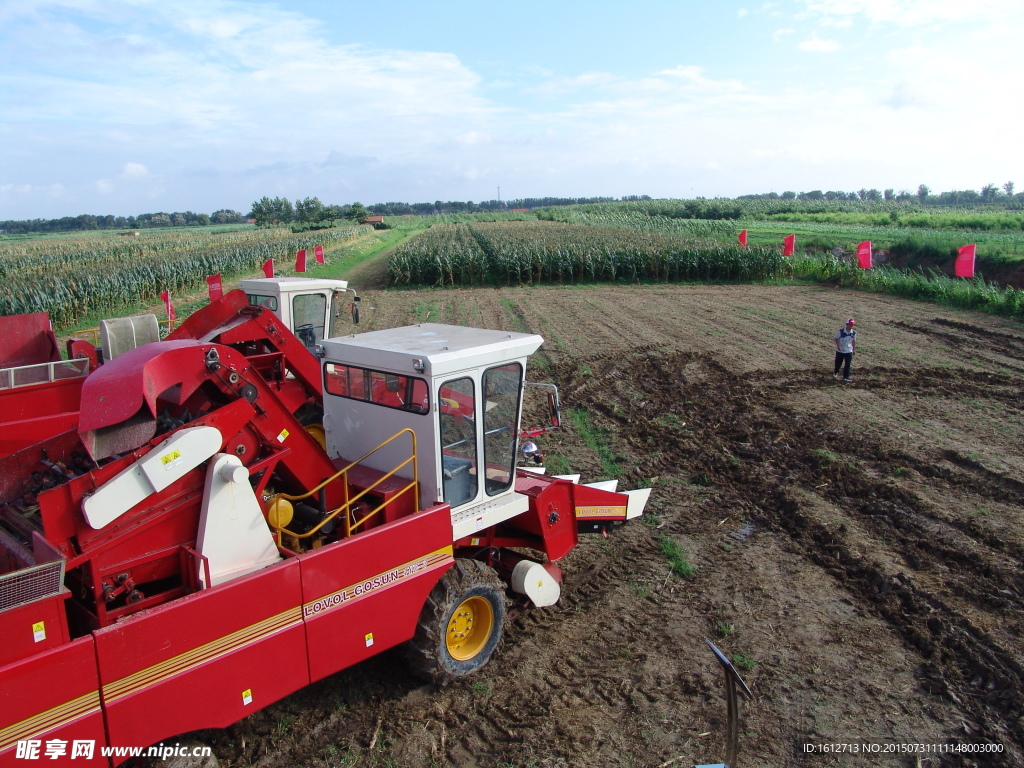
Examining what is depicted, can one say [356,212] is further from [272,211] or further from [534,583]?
[534,583]

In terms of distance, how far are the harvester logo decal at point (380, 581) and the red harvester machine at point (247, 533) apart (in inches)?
0.6

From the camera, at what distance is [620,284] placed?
2977cm

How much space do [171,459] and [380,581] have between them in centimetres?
159

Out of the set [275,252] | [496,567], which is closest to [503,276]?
[275,252]

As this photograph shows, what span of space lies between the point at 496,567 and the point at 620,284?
24485mm

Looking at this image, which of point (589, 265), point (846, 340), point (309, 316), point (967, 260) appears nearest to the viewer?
point (309, 316)

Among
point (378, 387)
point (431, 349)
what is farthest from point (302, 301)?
point (431, 349)

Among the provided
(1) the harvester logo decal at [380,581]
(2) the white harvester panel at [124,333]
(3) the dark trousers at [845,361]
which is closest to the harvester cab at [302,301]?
(2) the white harvester panel at [124,333]

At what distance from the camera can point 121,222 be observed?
140 meters

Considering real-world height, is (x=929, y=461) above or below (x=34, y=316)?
below

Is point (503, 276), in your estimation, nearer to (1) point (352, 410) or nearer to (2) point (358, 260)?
(2) point (358, 260)

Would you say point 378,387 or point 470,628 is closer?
point 378,387

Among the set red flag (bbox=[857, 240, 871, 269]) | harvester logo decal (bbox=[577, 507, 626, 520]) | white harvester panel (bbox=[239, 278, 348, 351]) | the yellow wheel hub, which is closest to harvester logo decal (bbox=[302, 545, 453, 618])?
the yellow wheel hub

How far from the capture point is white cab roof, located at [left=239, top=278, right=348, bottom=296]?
9305 mm
